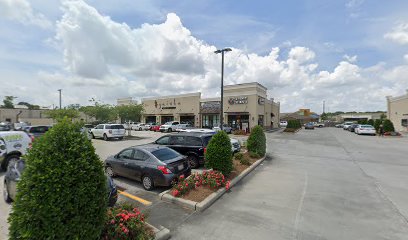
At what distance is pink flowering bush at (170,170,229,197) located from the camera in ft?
20.0

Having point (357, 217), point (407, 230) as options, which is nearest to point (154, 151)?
point (357, 217)

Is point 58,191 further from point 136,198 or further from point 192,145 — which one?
point 192,145

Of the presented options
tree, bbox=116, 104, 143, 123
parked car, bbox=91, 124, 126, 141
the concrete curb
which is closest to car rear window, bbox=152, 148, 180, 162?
the concrete curb

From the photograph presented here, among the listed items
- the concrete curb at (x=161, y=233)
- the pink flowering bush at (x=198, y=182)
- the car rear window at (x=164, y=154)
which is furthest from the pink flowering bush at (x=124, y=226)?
the car rear window at (x=164, y=154)

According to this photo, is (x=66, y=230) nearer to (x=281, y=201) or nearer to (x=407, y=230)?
(x=281, y=201)

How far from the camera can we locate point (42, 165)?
2.73 metres

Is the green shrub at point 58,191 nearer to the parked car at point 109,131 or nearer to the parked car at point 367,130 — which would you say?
the parked car at point 109,131

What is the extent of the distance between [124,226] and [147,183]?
341 cm

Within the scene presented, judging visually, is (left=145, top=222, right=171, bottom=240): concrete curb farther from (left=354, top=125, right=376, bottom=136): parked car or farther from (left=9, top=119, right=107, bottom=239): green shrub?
(left=354, top=125, right=376, bottom=136): parked car

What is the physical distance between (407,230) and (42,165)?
6.98 metres

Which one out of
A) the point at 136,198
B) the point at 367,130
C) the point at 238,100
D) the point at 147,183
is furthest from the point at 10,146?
the point at 367,130

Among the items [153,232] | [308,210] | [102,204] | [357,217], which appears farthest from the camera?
[308,210]

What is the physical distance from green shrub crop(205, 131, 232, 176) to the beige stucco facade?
4230cm

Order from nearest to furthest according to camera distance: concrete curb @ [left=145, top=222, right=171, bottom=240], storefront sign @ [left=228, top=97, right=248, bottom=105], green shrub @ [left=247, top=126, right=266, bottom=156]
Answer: concrete curb @ [left=145, top=222, right=171, bottom=240]
green shrub @ [left=247, top=126, right=266, bottom=156]
storefront sign @ [left=228, top=97, right=248, bottom=105]
